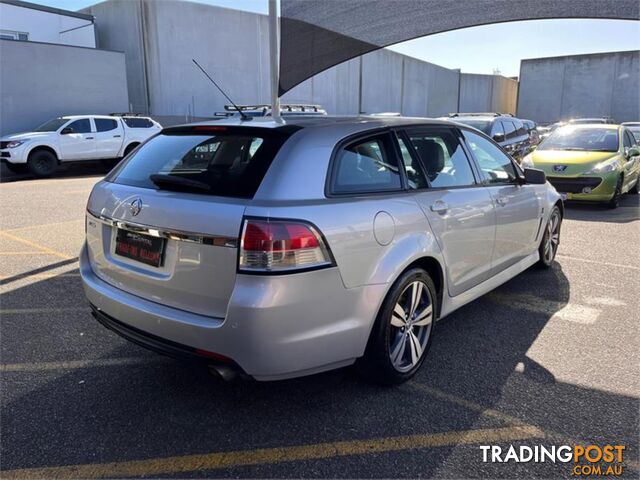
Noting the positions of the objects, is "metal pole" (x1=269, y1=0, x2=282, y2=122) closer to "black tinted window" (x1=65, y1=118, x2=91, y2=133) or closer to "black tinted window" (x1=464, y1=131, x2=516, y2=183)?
"black tinted window" (x1=464, y1=131, x2=516, y2=183)

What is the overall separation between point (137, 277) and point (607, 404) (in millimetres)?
2795

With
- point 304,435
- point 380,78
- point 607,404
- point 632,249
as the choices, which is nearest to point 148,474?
point 304,435

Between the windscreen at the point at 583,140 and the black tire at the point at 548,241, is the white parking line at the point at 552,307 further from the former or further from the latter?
the windscreen at the point at 583,140

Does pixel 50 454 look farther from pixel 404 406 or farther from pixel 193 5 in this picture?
pixel 193 5

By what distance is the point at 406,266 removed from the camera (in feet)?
9.92

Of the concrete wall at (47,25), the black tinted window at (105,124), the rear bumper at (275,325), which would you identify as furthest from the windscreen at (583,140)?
the concrete wall at (47,25)

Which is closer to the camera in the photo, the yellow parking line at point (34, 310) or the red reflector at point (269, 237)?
the red reflector at point (269, 237)

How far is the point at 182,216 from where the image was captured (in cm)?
263

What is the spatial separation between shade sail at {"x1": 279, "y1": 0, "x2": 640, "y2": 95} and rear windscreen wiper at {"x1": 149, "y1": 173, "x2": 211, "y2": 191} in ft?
20.8

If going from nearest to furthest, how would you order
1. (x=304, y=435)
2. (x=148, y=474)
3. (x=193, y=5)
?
1. (x=148, y=474)
2. (x=304, y=435)
3. (x=193, y=5)

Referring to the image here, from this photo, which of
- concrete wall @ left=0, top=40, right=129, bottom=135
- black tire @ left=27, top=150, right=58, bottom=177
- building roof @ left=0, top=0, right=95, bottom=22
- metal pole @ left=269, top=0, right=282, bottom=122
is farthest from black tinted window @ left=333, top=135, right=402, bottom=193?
building roof @ left=0, top=0, right=95, bottom=22

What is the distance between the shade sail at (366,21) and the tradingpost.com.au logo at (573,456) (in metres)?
6.18

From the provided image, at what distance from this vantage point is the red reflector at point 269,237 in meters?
2.44

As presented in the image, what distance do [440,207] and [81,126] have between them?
14.9 meters
